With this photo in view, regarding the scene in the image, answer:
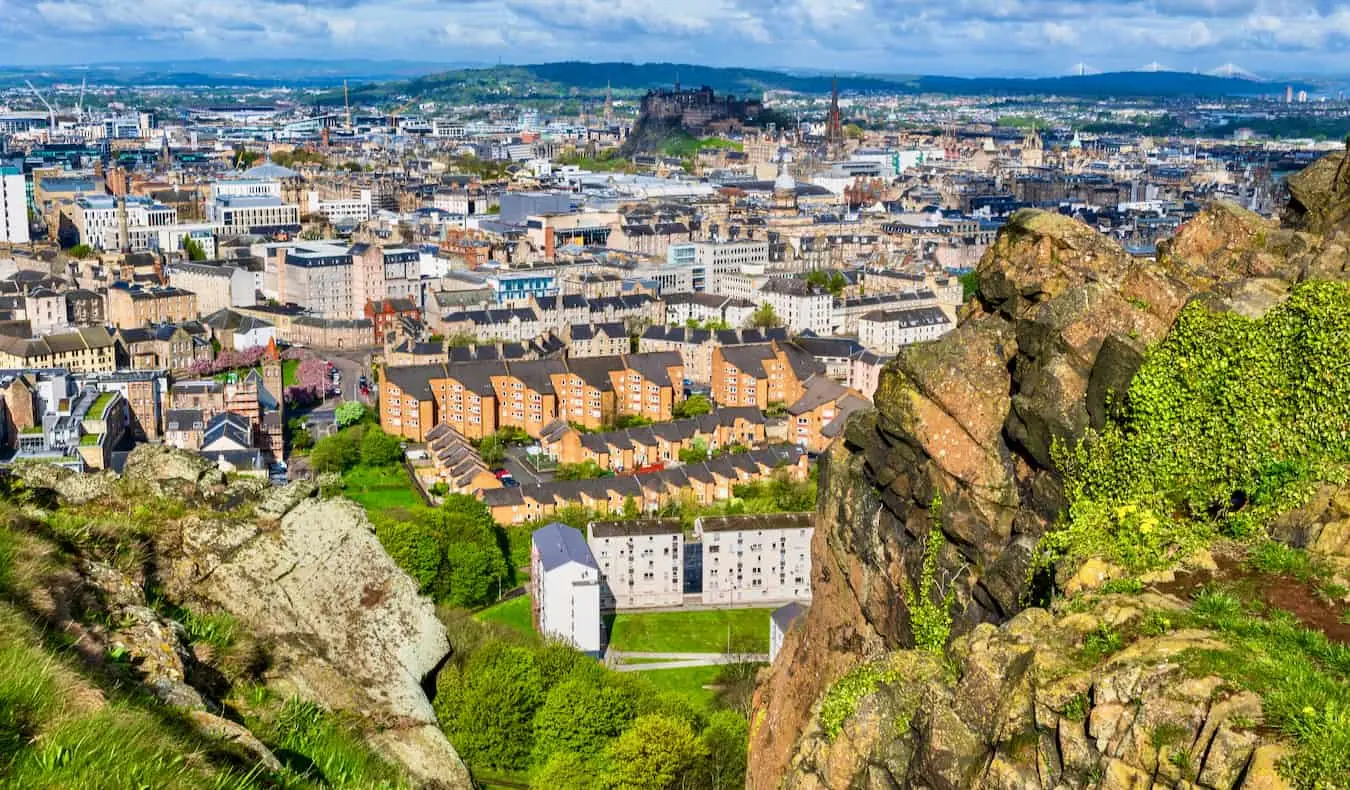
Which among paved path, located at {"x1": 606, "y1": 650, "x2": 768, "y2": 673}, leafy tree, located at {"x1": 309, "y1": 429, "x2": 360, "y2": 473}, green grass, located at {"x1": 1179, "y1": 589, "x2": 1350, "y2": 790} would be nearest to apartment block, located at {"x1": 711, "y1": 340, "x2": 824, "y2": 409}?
leafy tree, located at {"x1": 309, "y1": 429, "x2": 360, "y2": 473}

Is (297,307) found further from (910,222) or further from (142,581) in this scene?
(142,581)

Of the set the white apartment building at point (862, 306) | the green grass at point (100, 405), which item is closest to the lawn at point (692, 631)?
the green grass at point (100, 405)

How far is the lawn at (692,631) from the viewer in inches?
938

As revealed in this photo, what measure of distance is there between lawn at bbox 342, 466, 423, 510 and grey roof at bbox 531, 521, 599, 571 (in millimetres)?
5280

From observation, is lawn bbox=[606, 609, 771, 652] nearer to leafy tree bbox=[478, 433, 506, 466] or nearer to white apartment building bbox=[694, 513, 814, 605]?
white apartment building bbox=[694, 513, 814, 605]

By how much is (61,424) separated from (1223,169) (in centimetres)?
8398

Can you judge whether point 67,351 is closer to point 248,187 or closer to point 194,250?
Answer: point 194,250

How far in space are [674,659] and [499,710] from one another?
7689mm

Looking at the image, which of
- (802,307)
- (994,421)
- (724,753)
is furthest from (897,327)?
(994,421)

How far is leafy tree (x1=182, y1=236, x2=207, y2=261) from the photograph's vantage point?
59750mm

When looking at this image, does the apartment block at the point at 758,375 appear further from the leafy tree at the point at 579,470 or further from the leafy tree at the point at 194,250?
the leafy tree at the point at 194,250

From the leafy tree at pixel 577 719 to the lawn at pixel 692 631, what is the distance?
720cm

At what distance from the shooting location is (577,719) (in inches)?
638

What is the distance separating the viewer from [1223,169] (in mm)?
98375
